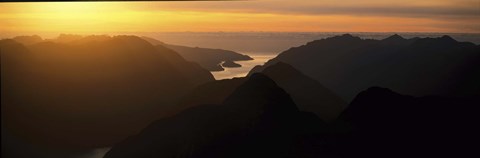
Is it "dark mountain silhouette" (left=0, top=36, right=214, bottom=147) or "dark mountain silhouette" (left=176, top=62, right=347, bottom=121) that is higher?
"dark mountain silhouette" (left=176, top=62, right=347, bottom=121)

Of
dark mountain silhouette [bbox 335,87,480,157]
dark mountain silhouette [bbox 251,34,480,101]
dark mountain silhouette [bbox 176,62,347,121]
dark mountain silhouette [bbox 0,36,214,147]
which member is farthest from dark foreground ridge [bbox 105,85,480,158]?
dark mountain silhouette [bbox 251,34,480,101]

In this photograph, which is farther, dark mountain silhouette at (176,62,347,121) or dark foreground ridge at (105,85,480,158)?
dark mountain silhouette at (176,62,347,121)

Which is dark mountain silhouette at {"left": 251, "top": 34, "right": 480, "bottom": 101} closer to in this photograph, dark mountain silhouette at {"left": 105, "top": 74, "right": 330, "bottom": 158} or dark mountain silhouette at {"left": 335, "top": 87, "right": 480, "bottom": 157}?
dark mountain silhouette at {"left": 335, "top": 87, "right": 480, "bottom": 157}

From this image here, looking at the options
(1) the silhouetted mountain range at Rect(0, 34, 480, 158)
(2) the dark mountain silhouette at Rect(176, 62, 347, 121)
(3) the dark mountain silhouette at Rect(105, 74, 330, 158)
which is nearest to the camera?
(3) the dark mountain silhouette at Rect(105, 74, 330, 158)

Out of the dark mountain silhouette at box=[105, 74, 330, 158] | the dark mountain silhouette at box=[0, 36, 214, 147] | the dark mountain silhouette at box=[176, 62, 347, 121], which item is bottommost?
the dark mountain silhouette at box=[0, 36, 214, 147]

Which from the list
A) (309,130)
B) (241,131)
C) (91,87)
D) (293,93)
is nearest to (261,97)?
(309,130)

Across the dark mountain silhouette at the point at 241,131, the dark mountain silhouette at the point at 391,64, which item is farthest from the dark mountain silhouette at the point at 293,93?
the dark mountain silhouette at the point at 391,64

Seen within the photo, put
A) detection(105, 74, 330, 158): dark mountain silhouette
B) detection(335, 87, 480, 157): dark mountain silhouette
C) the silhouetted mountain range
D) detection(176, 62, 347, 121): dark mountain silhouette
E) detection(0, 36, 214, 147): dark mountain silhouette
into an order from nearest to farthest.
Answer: detection(335, 87, 480, 157): dark mountain silhouette < detection(105, 74, 330, 158): dark mountain silhouette < the silhouetted mountain range < detection(176, 62, 347, 121): dark mountain silhouette < detection(0, 36, 214, 147): dark mountain silhouette
